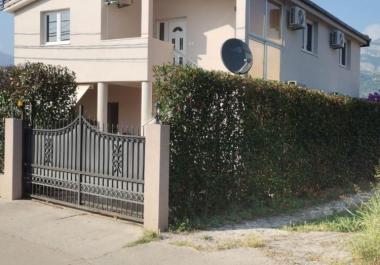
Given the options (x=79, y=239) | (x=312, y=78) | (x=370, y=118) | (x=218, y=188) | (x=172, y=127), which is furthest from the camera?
(x=312, y=78)

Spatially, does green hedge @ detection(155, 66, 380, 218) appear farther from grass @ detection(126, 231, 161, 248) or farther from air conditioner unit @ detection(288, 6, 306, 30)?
air conditioner unit @ detection(288, 6, 306, 30)

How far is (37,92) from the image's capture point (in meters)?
10.8

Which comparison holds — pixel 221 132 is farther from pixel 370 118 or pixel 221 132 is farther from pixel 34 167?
pixel 370 118

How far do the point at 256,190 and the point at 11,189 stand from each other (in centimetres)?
499

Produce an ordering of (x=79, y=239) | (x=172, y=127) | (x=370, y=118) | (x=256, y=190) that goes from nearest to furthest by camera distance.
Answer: (x=79, y=239), (x=172, y=127), (x=256, y=190), (x=370, y=118)

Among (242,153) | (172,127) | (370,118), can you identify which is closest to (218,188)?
(242,153)

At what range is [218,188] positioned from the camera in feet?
28.5

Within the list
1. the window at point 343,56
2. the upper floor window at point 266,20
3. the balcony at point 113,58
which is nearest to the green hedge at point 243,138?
the upper floor window at point 266,20

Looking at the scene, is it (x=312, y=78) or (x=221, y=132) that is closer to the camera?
(x=221, y=132)

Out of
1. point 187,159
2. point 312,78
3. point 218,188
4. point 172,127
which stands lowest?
point 218,188

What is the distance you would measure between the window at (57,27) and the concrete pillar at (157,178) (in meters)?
12.4

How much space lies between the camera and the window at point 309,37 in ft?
65.7

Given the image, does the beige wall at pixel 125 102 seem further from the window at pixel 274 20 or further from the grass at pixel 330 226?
the grass at pixel 330 226

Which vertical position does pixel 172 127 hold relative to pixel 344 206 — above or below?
above
